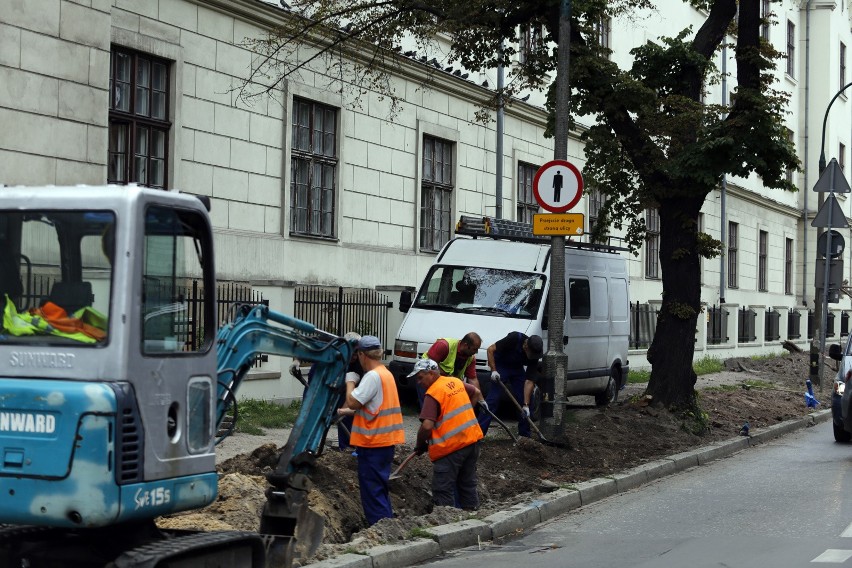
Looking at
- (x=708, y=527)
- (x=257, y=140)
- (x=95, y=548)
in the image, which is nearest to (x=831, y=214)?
(x=257, y=140)

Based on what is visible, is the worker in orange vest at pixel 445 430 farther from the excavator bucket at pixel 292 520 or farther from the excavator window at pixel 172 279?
the excavator window at pixel 172 279

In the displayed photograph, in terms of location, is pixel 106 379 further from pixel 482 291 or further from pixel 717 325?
pixel 717 325

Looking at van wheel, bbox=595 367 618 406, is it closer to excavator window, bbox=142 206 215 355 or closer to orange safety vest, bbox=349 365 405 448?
orange safety vest, bbox=349 365 405 448

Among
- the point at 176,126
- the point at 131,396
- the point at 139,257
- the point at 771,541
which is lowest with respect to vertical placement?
the point at 771,541

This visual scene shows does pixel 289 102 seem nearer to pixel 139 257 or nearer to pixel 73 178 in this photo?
pixel 73 178

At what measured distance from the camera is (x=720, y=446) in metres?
17.0

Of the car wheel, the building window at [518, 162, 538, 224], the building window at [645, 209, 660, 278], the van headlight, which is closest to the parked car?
the car wheel

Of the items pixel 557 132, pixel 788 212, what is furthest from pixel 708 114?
Result: pixel 788 212

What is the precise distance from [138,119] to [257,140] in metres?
2.60

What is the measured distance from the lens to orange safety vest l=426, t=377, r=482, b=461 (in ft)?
35.1

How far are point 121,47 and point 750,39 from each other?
879 centimetres

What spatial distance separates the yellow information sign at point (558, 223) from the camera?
14.8 meters

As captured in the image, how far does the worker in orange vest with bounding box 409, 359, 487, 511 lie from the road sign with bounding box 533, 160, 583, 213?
4594 mm

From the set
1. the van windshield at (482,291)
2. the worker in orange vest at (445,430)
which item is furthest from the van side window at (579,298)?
the worker in orange vest at (445,430)
